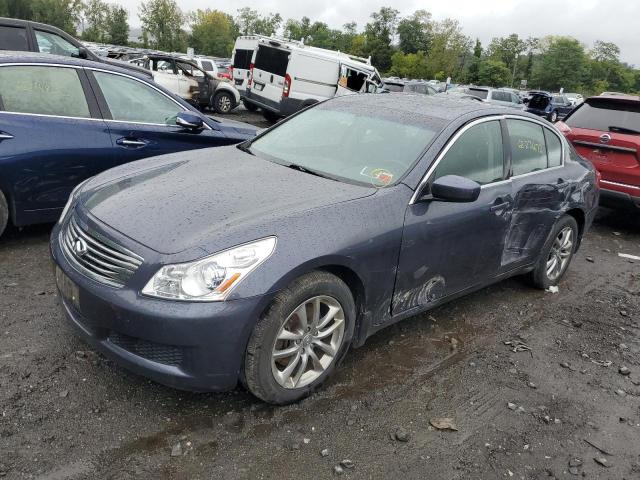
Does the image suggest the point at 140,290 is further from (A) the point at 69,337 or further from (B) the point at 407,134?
(B) the point at 407,134

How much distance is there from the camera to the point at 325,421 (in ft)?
9.51

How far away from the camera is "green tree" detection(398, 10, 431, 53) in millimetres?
88000

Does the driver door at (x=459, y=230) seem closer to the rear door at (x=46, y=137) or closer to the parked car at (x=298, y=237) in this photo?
the parked car at (x=298, y=237)

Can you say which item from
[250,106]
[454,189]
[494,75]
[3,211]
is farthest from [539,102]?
[494,75]

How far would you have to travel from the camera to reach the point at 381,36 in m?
86.9

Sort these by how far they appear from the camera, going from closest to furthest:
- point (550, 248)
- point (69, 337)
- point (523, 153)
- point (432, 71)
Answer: point (69, 337) < point (523, 153) < point (550, 248) < point (432, 71)

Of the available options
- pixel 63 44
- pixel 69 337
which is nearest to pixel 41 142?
pixel 69 337

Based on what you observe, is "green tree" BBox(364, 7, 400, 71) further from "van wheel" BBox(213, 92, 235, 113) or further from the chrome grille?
the chrome grille

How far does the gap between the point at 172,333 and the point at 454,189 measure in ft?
5.89

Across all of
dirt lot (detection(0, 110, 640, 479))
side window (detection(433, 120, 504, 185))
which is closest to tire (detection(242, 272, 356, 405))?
dirt lot (detection(0, 110, 640, 479))

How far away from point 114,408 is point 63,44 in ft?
26.1

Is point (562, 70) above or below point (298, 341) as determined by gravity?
below

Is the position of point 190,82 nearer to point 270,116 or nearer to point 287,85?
point 270,116

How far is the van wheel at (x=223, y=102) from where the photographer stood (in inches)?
623
